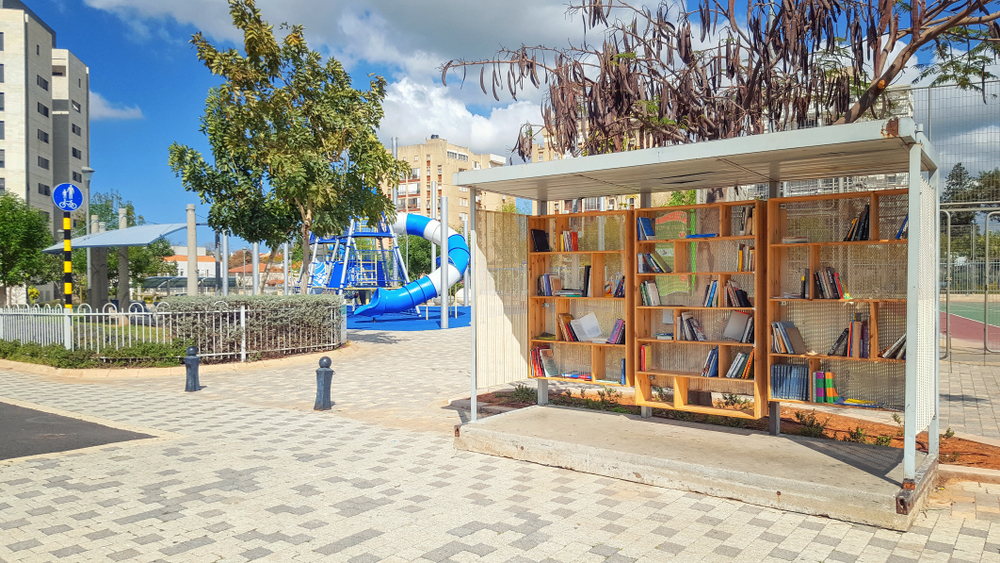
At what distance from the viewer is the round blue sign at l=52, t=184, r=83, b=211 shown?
46.9 ft

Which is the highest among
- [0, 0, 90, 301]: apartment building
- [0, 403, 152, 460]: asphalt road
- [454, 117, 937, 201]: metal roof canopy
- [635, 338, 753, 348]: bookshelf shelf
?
[0, 0, 90, 301]: apartment building

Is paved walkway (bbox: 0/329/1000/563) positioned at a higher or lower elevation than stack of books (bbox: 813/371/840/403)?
lower

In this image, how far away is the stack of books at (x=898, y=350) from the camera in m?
5.94

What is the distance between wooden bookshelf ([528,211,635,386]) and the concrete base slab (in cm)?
71

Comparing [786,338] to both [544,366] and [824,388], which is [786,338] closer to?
[824,388]

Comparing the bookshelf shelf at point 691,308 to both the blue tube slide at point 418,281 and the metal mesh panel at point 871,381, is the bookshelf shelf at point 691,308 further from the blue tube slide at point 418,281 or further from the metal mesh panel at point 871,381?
the blue tube slide at point 418,281

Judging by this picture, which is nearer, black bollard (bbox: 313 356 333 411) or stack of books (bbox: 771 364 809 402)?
stack of books (bbox: 771 364 809 402)

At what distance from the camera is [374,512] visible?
17.3 feet

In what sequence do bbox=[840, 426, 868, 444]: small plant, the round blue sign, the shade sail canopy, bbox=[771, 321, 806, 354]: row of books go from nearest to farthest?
bbox=[771, 321, 806, 354]: row of books
bbox=[840, 426, 868, 444]: small plant
the round blue sign
the shade sail canopy

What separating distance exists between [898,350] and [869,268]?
837 millimetres

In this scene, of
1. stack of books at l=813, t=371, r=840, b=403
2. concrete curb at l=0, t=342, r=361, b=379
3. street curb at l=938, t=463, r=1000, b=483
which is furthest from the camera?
concrete curb at l=0, t=342, r=361, b=379

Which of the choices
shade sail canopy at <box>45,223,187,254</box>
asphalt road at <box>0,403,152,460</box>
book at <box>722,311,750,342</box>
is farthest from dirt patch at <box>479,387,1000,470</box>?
shade sail canopy at <box>45,223,187,254</box>

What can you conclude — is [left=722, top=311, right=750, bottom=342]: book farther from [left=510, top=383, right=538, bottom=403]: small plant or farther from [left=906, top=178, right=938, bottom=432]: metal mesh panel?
[left=510, top=383, right=538, bottom=403]: small plant

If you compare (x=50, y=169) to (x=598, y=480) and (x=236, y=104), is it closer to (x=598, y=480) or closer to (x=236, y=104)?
(x=236, y=104)
